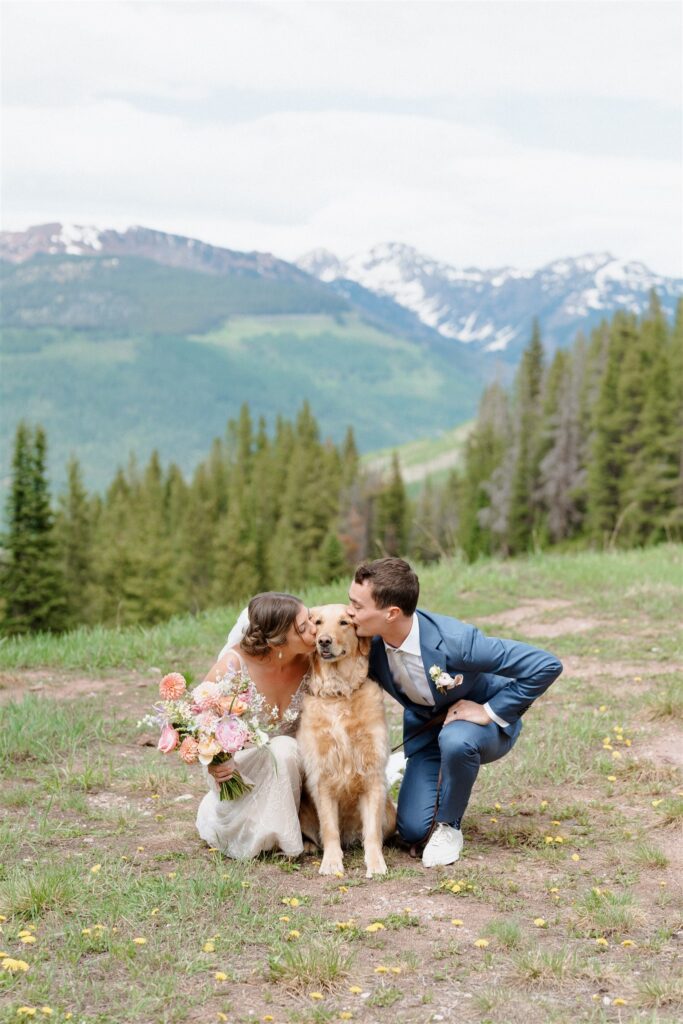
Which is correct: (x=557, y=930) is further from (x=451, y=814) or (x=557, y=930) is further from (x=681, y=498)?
(x=681, y=498)

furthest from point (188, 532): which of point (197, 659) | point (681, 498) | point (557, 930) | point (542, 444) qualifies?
point (557, 930)

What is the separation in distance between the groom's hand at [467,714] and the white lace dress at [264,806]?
3.09ft

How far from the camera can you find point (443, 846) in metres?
6.24

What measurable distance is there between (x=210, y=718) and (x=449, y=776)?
4.90 feet

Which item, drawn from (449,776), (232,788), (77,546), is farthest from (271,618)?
(77,546)

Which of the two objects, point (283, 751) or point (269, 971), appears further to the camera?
point (283, 751)

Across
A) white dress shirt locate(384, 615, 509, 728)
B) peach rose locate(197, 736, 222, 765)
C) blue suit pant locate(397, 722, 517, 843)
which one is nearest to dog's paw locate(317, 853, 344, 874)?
blue suit pant locate(397, 722, 517, 843)

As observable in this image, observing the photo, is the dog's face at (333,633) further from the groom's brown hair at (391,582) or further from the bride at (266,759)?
the groom's brown hair at (391,582)

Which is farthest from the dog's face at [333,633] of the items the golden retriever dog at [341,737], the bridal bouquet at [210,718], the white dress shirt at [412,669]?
the bridal bouquet at [210,718]

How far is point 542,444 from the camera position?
89.3m

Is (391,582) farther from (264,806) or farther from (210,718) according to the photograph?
(264,806)

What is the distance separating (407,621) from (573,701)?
4.20m

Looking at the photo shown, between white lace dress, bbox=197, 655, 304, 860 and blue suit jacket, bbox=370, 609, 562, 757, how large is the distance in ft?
2.42

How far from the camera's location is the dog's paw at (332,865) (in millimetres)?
6039
